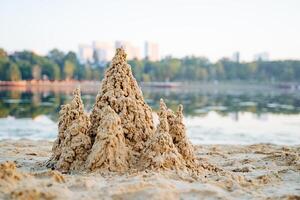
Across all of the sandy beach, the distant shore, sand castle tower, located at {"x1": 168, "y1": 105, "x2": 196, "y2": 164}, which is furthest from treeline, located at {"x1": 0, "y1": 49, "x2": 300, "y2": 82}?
the sandy beach

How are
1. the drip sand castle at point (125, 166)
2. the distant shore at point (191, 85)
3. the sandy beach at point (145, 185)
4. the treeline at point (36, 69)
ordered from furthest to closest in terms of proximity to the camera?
the distant shore at point (191, 85)
the treeline at point (36, 69)
the drip sand castle at point (125, 166)
the sandy beach at point (145, 185)

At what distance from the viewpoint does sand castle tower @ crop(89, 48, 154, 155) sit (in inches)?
285

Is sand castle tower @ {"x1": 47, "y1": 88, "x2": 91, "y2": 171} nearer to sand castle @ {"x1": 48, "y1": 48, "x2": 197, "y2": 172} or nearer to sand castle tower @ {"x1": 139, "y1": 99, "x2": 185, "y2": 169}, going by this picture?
sand castle @ {"x1": 48, "y1": 48, "x2": 197, "y2": 172}

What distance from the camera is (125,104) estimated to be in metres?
7.39

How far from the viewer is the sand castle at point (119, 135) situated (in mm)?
6660

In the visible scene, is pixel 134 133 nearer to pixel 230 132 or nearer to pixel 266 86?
pixel 230 132

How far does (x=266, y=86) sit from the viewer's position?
373 feet

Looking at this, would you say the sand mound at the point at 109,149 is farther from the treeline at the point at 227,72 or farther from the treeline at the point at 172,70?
the treeline at the point at 227,72

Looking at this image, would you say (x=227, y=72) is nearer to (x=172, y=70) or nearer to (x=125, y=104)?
(x=172, y=70)

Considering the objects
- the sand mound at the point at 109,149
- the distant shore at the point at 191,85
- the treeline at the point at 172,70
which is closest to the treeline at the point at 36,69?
the treeline at the point at 172,70

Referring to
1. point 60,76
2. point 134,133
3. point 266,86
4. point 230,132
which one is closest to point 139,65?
point 60,76

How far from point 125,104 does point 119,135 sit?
74 cm

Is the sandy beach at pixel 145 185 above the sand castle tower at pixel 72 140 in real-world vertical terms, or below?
below

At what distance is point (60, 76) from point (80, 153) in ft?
363
